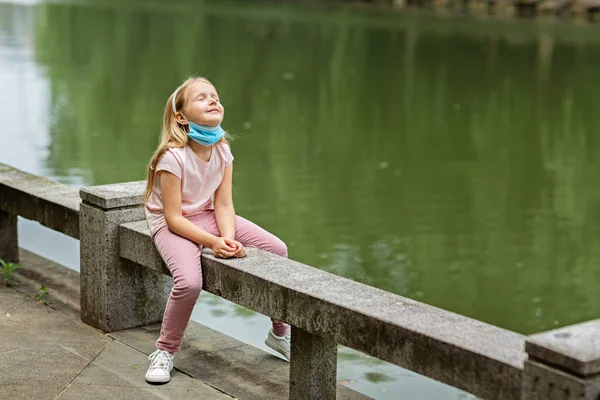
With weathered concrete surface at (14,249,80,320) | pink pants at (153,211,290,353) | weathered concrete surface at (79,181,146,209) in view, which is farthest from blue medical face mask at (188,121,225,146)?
weathered concrete surface at (14,249,80,320)

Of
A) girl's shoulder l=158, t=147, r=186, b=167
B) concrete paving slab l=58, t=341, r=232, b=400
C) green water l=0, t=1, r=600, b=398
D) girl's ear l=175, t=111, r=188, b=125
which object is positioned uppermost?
girl's ear l=175, t=111, r=188, b=125

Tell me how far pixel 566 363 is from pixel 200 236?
2.07 metres

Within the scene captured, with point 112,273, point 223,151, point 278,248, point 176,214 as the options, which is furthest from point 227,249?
point 112,273

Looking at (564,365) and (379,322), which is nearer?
(564,365)

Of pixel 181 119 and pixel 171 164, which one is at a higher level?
pixel 181 119

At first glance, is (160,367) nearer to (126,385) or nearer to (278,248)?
(126,385)

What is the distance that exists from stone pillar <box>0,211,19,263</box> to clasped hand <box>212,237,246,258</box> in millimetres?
2383

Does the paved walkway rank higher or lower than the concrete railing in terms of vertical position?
lower

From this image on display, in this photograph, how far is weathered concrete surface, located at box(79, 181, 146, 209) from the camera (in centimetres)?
568

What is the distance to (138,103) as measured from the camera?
2002 cm

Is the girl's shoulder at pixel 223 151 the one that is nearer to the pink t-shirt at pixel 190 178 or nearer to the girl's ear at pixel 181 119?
the pink t-shirt at pixel 190 178

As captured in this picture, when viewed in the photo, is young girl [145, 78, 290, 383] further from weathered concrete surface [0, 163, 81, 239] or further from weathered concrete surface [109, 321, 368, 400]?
weathered concrete surface [0, 163, 81, 239]

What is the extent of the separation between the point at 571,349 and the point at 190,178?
7.44ft

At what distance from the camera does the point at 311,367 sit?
15.7 feet
